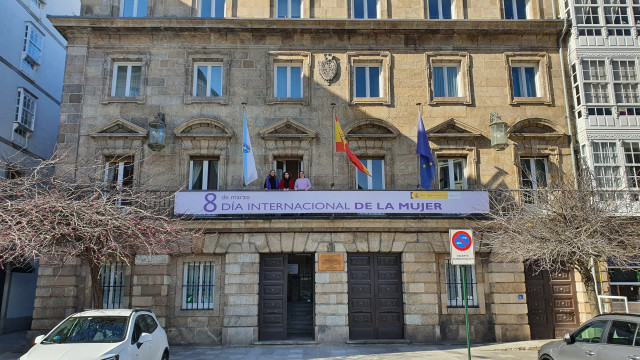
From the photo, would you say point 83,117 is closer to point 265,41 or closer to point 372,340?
point 265,41

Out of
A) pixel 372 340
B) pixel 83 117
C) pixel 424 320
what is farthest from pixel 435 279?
pixel 83 117

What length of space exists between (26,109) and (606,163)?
939 inches

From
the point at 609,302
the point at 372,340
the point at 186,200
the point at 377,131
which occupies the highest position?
the point at 377,131

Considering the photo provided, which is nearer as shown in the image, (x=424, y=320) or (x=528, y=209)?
(x=528, y=209)

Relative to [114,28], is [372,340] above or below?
below

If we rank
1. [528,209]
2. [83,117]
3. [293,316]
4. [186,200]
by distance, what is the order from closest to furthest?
1. [528,209]
2. [186,200]
3. [83,117]
4. [293,316]

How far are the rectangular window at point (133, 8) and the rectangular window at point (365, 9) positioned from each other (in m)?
8.28

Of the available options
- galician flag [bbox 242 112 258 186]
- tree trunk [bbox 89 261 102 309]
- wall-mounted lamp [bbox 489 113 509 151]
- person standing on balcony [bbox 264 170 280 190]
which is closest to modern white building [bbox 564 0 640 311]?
wall-mounted lamp [bbox 489 113 509 151]

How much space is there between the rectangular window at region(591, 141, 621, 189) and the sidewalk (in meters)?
5.98

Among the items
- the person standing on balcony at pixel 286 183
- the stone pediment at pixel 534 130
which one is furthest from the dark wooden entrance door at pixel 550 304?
the person standing on balcony at pixel 286 183

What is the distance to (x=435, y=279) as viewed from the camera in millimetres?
16344

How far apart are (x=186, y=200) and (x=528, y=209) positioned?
10588 mm

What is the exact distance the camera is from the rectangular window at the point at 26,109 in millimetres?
20656

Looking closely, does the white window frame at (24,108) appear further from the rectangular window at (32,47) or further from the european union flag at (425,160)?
the european union flag at (425,160)
